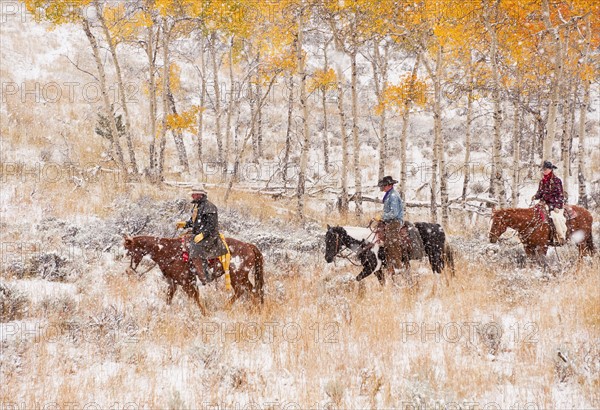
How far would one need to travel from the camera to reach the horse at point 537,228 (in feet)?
31.7

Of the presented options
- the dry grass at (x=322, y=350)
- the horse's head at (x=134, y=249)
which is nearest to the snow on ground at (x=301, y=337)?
the dry grass at (x=322, y=350)

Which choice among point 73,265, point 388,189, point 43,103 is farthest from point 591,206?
point 43,103

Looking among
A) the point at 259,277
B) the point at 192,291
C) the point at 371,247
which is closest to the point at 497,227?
the point at 371,247

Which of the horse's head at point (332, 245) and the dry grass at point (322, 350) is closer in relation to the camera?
the dry grass at point (322, 350)

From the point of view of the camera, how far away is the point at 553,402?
4293 mm

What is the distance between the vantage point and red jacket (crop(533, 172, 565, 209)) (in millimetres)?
9484

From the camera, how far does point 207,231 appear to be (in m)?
7.30

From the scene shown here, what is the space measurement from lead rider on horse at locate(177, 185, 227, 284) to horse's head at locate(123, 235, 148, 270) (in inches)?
31.9

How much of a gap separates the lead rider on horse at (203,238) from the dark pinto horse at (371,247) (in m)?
2.35

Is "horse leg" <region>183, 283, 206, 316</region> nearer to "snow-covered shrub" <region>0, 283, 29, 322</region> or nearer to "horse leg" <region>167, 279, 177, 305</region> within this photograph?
"horse leg" <region>167, 279, 177, 305</region>

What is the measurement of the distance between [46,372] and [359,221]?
37.8 ft

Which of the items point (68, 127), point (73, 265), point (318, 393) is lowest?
point (318, 393)

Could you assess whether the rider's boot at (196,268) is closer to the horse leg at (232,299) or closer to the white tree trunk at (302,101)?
the horse leg at (232,299)

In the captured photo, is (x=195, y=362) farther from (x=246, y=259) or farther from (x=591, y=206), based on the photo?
(x=591, y=206)
